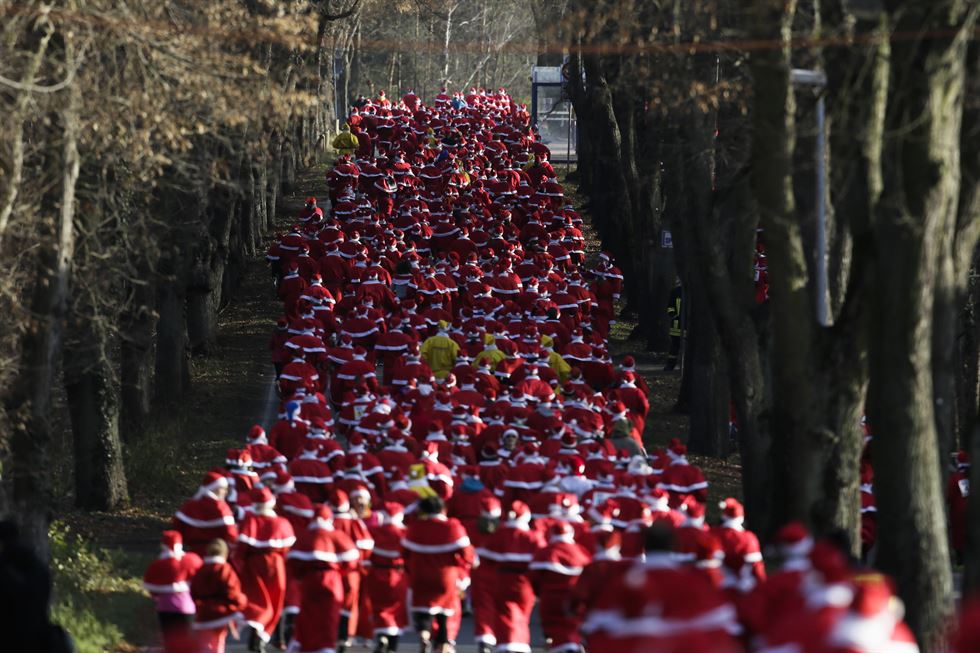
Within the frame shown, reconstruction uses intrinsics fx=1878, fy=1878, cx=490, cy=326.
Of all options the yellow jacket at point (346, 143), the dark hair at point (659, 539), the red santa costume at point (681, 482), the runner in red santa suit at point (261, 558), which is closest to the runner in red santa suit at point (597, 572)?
the runner in red santa suit at point (261, 558)

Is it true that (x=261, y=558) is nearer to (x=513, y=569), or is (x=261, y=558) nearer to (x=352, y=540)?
(x=352, y=540)

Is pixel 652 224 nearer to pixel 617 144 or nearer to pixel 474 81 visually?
pixel 617 144

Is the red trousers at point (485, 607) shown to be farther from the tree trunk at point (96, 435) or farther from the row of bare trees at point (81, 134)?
the tree trunk at point (96, 435)

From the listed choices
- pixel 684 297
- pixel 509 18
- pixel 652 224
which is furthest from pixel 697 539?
Result: pixel 509 18

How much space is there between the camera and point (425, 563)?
1681 cm

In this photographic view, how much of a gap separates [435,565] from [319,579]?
105 centimetres

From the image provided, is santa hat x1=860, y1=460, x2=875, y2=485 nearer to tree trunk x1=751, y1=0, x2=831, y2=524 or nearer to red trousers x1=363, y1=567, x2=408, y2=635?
tree trunk x1=751, y1=0, x2=831, y2=524

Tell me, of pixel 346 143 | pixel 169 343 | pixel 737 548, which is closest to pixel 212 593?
pixel 737 548

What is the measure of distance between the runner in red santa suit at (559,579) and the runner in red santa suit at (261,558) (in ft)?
7.70

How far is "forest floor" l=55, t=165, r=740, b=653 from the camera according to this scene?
63.8 feet

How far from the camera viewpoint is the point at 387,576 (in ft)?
56.5

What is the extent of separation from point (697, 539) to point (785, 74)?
4.00 m

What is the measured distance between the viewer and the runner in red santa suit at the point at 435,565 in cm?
1667

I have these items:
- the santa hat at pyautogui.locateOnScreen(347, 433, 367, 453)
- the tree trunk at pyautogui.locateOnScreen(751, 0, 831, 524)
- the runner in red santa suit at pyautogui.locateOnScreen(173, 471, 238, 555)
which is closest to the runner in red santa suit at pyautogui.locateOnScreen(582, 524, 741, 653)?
the tree trunk at pyautogui.locateOnScreen(751, 0, 831, 524)
